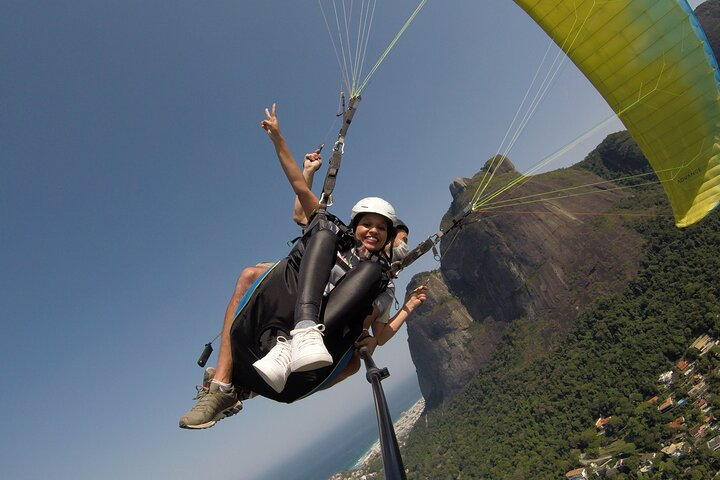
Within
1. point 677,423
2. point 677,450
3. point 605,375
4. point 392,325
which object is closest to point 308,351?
point 392,325

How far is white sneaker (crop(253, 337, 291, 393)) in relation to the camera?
6.64 ft

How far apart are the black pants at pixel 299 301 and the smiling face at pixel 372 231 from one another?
17.6 inches

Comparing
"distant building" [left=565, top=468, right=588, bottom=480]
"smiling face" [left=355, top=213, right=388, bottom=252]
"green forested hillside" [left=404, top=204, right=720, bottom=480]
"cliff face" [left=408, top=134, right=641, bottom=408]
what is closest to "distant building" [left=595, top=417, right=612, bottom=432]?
"green forested hillside" [left=404, top=204, right=720, bottom=480]

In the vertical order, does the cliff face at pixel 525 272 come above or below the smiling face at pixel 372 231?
above

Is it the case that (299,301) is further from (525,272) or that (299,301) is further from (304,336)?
(525,272)

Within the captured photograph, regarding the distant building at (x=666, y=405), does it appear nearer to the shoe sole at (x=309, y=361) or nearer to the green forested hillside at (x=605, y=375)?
the green forested hillside at (x=605, y=375)

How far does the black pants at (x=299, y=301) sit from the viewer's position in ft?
7.54

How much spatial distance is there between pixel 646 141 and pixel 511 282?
90.9 m

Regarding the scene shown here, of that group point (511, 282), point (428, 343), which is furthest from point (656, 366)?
point (428, 343)

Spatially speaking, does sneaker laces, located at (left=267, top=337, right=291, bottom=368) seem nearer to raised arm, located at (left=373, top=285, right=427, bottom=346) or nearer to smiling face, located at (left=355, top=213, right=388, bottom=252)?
smiling face, located at (left=355, top=213, right=388, bottom=252)

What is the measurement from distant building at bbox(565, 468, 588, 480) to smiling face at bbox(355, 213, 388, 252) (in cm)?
6548

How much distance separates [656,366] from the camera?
5978 centimetres

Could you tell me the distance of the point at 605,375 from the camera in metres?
67.1

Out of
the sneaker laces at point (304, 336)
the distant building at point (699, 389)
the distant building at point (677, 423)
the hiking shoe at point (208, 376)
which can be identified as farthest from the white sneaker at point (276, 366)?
the distant building at point (699, 389)
